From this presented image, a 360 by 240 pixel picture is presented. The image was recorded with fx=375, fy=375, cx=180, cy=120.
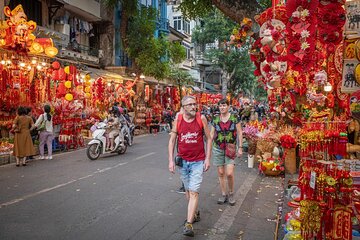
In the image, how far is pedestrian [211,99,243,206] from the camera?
7.13m

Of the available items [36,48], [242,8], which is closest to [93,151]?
[36,48]

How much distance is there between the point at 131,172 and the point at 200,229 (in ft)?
15.7

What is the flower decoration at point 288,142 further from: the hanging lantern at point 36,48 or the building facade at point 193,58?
the building facade at point 193,58

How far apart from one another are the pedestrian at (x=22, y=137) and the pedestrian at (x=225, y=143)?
7.01 meters

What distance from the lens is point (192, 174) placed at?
18.6ft

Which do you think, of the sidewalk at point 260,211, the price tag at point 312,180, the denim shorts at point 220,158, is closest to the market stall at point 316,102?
the price tag at point 312,180

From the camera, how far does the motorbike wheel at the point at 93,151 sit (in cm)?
1248

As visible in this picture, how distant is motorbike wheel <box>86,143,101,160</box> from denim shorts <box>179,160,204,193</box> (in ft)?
24.1

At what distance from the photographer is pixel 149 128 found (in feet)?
86.5

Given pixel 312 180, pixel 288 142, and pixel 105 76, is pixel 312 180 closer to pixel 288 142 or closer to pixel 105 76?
pixel 288 142

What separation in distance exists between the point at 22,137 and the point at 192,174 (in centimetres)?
798

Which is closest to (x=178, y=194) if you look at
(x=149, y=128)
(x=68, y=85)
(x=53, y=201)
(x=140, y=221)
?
(x=140, y=221)

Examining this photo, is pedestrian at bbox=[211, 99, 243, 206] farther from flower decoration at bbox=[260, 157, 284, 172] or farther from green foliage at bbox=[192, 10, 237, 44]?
green foliage at bbox=[192, 10, 237, 44]

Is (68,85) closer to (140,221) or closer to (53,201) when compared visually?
(53,201)
